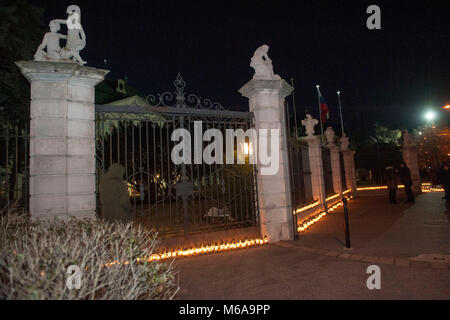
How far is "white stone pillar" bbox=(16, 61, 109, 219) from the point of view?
5.06m

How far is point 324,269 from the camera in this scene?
4488 mm

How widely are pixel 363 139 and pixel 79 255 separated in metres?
59.9

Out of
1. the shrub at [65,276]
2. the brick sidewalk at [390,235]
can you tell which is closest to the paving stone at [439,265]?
the brick sidewalk at [390,235]

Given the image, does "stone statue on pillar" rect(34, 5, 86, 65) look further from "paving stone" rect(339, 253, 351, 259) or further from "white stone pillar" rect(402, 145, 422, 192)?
"white stone pillar" rect(402, 145, 422, 192)

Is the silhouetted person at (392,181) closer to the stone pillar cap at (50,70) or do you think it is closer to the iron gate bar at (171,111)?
the iron gate bar at (171,111)

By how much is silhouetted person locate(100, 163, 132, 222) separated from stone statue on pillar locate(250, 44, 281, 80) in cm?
409

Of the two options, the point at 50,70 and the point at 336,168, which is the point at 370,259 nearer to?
the point at 50,70

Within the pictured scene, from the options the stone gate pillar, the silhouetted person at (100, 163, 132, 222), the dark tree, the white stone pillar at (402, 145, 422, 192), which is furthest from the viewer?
the stone gate pillar

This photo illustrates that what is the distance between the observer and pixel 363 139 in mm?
54875

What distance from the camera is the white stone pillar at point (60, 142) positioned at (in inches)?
199

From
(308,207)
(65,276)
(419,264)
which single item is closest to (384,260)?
(419,264)

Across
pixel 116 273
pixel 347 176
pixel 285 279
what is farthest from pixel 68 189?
pixel 347 176

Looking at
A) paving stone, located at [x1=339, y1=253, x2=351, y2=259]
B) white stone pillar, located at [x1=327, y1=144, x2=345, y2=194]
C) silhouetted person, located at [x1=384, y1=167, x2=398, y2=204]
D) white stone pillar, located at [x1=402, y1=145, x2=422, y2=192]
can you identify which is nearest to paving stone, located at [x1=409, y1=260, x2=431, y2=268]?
paving stone, located at [x1=339, y1=253, x2=351, y2=259]
